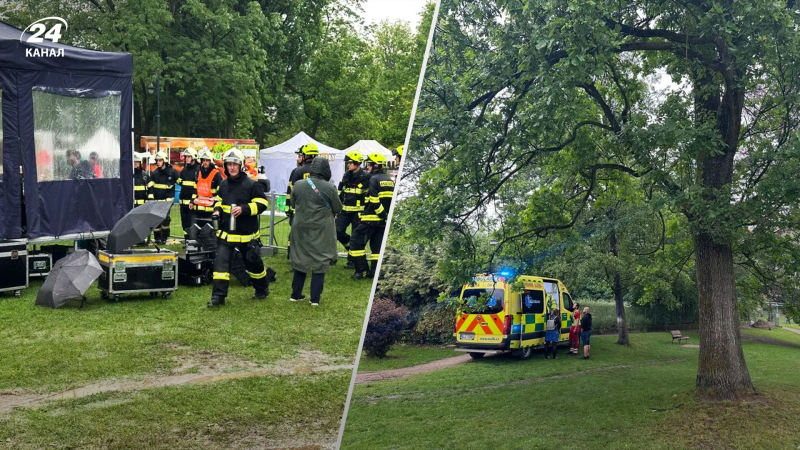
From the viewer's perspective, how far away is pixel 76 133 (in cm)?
1145

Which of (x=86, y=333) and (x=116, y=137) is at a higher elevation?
(x=116, y=137)

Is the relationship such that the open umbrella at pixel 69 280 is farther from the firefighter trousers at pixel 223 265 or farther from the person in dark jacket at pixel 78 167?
the person in dark jacket at pixel 78 167

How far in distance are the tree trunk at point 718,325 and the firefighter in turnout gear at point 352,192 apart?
10.9 m

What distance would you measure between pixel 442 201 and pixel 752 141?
61 cm

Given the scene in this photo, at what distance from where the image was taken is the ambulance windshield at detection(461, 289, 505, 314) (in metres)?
1.65

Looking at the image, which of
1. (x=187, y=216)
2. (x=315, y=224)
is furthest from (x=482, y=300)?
(x=187, y=216)

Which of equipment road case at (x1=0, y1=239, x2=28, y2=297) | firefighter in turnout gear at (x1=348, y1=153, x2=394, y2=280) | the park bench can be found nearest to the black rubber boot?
equipment road case at (x1=0, y1=239, x2=28, y2=297)

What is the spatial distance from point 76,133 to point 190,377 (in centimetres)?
628

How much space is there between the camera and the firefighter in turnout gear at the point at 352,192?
12.5 metres

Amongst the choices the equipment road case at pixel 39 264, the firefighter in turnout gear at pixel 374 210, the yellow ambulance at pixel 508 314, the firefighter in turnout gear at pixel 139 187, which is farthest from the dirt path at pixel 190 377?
the firefighter in turnout gear at pixel 139 187

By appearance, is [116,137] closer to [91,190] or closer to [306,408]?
[91,190]

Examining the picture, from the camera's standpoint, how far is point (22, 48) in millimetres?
10242

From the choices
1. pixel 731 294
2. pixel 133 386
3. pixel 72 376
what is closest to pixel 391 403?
pixel 731 294

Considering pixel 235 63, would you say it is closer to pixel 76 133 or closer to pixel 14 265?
pixel 76 133
